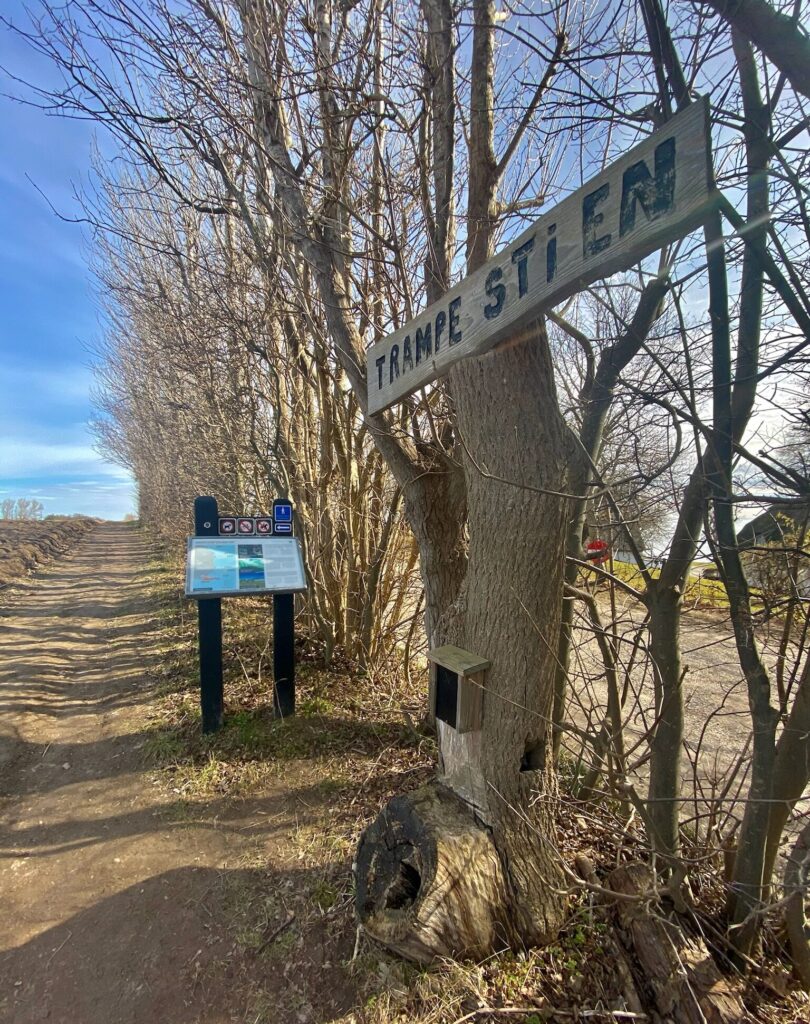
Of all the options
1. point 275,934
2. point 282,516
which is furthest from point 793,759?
point 282,516

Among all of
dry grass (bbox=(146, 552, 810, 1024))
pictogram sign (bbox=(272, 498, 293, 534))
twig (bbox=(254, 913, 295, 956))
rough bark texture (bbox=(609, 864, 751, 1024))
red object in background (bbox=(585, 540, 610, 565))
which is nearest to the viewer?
Result: rough bark texture (bbox=(609, 864, 751, 1024))

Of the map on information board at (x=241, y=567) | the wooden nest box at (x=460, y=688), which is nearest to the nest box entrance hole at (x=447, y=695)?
the wooden nest box at (x=460, y=688)

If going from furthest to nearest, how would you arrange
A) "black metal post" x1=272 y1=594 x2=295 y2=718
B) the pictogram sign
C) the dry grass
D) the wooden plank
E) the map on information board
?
1. the pictogram sign
2. "black metal post" x1=272 y1=594 x2=295 y2=718
3. the map on information board
4. the wooden plank
5. the dry grass

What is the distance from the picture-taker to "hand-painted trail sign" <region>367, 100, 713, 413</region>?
0.99 metres

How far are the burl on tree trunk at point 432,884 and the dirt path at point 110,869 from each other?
17.8 inches

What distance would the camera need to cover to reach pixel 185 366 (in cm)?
566

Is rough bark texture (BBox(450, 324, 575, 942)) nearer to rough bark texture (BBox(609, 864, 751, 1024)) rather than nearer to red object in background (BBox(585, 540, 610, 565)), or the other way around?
rough bark texture (BBox(609, 864, 751, 1024))

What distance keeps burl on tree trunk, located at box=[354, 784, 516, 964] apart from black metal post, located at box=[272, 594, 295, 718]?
1.95 metres

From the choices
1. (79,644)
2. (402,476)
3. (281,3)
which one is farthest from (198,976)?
(79,644)

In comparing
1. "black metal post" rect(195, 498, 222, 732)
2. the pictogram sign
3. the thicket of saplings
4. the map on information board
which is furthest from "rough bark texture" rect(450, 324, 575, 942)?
the pictogram sign

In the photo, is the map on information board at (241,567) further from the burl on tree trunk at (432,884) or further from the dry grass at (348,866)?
the burl on tree trunk at (432,884)

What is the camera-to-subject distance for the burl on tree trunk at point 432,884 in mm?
1615

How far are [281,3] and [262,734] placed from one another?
4.53 meters

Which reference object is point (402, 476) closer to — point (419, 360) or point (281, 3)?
point (419, 360)
